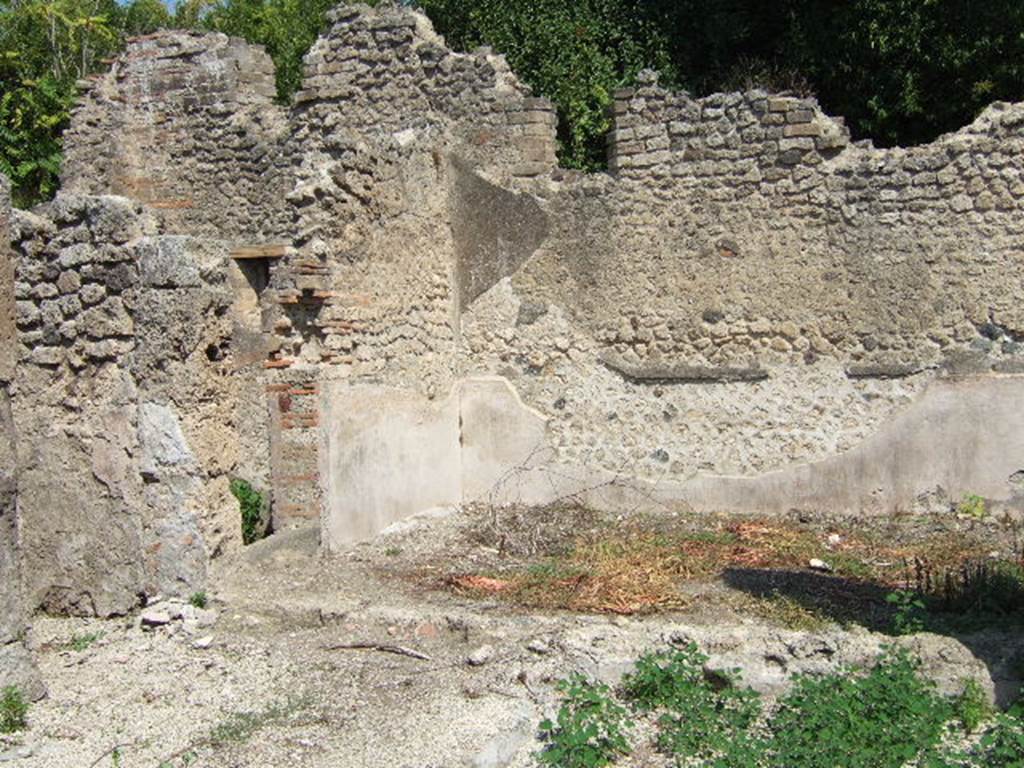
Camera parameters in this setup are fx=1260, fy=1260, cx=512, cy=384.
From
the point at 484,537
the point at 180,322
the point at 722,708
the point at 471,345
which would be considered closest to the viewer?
the point at 722,708

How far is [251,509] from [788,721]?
17.5ft

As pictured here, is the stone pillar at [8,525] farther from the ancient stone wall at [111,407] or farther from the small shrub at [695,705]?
the small shrub at [695,705]

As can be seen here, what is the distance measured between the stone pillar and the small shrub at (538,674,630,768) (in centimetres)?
219

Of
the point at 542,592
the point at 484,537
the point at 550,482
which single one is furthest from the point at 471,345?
the point at 542,592

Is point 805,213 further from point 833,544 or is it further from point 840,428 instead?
point 833,544

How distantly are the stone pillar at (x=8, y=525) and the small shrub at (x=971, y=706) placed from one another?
392 cm

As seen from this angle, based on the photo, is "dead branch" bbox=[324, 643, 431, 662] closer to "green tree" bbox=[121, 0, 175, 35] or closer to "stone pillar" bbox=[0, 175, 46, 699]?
"stone pillar" bbox=[0, 175, 46, 699]

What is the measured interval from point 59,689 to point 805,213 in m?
5.97

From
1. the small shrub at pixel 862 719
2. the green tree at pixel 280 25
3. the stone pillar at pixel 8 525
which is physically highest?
the green tree at pixel 280 25

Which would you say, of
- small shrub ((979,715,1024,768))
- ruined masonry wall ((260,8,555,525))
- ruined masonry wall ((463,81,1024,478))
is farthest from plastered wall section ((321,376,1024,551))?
small shrub ((979,715,1024,768))

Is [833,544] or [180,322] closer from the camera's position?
[180,322]

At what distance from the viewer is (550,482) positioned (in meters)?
9.63

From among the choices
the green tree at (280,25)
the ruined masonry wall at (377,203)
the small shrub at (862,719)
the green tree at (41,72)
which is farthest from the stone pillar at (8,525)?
the green tree at (280,25)

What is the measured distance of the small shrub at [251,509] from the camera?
9.27 metres
